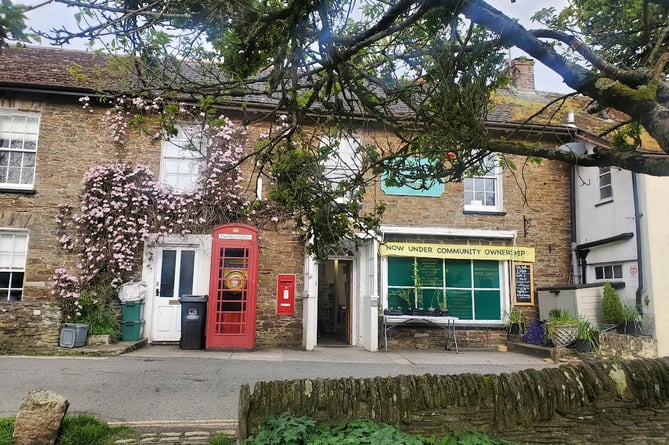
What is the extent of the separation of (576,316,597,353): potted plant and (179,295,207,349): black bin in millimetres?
8598

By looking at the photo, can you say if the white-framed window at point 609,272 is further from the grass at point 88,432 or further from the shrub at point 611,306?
the grass at point 88,432

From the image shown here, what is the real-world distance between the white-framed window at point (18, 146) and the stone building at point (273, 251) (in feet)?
0.09

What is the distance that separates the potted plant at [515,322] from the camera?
1337 cm

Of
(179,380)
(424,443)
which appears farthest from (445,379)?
(179,380)

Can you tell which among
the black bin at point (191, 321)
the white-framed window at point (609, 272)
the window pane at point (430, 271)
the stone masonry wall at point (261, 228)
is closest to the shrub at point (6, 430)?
the black bin at point (191, 321)

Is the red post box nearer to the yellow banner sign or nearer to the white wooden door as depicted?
the white wooden door

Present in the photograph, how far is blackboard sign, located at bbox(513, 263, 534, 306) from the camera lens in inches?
536

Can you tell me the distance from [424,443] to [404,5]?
3343mm

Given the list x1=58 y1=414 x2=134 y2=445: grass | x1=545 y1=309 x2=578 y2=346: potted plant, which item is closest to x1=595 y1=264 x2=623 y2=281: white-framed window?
x1=545 y1=309 x2=578 y2=346: potted plant

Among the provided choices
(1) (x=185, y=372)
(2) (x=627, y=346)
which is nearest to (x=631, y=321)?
(2) (x=627, y=346)

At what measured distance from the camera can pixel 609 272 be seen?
507 inches

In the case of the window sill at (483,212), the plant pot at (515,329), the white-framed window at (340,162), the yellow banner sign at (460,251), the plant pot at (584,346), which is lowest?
the plant pot at (584,346)

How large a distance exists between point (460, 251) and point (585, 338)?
12.1 feet

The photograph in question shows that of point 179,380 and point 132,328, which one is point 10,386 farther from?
point 132,328
